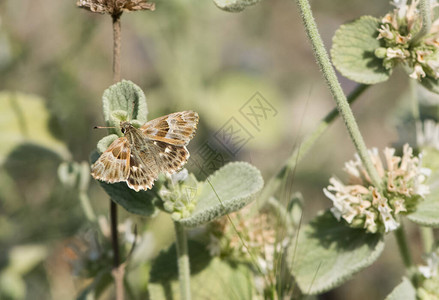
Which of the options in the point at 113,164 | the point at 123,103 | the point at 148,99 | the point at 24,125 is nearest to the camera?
the point at 113,164

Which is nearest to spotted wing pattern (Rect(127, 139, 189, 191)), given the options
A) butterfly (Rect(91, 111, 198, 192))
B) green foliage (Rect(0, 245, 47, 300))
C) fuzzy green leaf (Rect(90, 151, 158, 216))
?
butterfly (Rect(91, 111, 198, 192))

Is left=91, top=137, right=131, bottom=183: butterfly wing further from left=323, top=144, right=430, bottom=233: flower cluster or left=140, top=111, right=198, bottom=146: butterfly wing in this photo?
left=323, top=144, right=430, bottom=233: flower cluster

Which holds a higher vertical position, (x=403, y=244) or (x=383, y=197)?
(x=383, y=197)

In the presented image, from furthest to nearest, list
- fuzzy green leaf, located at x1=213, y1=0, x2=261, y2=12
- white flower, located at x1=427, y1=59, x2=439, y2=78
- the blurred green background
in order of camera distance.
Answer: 1. the blurred green background
2. white flower, located at x1=427, y1=59, x2=439, y2=78
3. fuzzy green leaf, located at x1=213, y1=0, x2=261, y2=12

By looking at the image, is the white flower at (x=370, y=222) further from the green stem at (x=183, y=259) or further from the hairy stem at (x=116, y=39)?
the hairy stem at (x=116, y=39)

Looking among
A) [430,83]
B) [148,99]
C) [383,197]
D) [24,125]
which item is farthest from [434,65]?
[148,99]

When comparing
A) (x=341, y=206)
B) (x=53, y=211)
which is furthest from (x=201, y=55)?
(x=341, y=206)

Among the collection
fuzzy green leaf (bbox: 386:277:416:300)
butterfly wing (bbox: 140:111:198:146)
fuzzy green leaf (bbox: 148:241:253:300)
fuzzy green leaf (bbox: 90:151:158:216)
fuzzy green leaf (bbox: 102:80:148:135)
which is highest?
fuzzy green leaf (bbox: 102:80:148:135)

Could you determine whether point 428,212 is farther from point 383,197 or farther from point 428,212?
point 383,197
